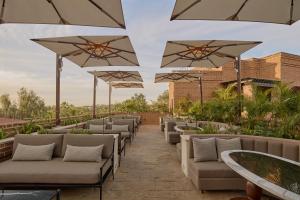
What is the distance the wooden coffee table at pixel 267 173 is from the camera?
2.68 meters

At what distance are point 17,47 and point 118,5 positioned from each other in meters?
15.6

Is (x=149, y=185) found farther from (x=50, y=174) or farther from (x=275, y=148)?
(x=275, y=148)

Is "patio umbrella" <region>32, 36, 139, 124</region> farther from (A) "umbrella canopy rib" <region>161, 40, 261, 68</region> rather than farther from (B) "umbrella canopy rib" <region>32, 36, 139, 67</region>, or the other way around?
(A) "umbrella canopy rib" <region>161, 40, 261, 68</region>

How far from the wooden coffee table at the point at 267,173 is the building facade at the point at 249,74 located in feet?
Answer: 45.7

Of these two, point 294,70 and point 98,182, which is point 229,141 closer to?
point 98,182

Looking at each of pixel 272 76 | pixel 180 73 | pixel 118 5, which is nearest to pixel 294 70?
pixel 272 76

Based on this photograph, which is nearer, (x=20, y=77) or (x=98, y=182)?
Answer: (x=98, y=182)

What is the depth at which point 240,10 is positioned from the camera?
527 cm

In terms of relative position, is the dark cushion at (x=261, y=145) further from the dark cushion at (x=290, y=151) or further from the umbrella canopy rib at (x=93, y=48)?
the umbrella canopy rib at (x=93, y=48)

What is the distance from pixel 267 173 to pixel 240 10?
10.6 ft

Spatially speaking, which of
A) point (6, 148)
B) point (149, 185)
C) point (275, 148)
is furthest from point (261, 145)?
point (6, 148)

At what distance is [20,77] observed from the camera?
2262 centimetres

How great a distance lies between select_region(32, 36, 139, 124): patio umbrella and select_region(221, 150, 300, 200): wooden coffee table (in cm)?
422

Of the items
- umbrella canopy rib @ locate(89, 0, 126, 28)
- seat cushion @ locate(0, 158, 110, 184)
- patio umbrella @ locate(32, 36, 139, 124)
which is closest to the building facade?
patio umbrella @ locate(32, 36, 139, 124)
